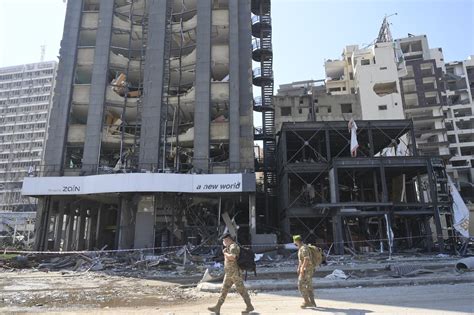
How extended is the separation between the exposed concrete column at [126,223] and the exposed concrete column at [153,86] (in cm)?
334

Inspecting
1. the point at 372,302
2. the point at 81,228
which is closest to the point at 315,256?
the point at 372,302

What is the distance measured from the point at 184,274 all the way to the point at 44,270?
29.2 ft

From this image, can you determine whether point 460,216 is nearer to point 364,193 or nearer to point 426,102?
point 364,193

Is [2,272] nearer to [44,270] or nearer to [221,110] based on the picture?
[44,270]

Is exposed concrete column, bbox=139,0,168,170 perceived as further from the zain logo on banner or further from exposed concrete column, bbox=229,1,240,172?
exposed concrete column, bbox=229,1,240,172

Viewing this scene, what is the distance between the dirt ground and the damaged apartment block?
46.1ft

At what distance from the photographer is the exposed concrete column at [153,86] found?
3097 cm

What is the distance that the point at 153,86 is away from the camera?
3272 cm

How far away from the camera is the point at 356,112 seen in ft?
176

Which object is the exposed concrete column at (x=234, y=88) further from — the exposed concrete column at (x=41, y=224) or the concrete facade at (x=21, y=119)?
the concrete facade at (x=21, y=119)

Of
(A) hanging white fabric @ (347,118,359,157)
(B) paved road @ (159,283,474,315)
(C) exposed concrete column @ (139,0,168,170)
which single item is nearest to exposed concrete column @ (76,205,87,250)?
(C) exposed concrete column @ (139,0,168,170)

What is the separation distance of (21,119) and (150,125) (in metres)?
93.1

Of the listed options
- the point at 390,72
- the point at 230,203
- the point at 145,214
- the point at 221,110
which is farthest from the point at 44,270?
the point at 390,72

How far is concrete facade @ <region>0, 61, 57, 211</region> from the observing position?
10000 centimetres
